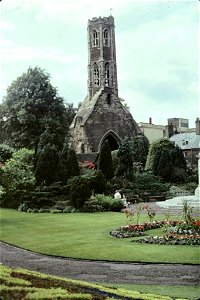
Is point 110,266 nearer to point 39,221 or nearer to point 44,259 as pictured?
point 44,259

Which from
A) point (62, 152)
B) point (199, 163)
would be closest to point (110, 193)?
point (62, 152)

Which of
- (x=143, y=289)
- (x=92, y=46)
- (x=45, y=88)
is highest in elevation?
(x=92, y=46)

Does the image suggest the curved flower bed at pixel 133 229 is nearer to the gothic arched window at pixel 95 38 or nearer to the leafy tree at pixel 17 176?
the leafy tree at pixel 17 176

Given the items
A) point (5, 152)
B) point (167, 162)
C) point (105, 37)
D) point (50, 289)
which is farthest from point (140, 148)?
point (50, 289)

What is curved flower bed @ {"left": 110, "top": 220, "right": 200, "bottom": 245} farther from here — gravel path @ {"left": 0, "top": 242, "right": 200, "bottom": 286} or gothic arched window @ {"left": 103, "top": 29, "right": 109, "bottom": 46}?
gothic arched window @ {"left": 103, "top": 29, "right": 109, "bottom": 46}

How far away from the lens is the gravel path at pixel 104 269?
528 centimetres

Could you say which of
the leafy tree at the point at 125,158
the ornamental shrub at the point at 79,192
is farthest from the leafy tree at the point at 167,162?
the ornamental shrub at the point at 79,192

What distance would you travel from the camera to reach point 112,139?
6738 mm

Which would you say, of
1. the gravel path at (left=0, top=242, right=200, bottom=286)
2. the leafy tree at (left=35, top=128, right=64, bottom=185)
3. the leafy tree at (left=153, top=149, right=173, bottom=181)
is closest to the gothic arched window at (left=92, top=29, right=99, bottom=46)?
the leafy tree at (left=35, top=128, right=64, bottom=185)

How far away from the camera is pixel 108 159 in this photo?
741cm

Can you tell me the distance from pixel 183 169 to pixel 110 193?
1.29 m

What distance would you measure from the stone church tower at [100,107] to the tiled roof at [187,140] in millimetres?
769

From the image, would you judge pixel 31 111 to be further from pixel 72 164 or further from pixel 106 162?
pixel 106 162

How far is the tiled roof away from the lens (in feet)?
20.9
